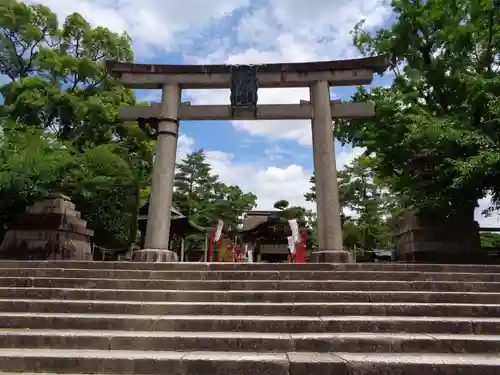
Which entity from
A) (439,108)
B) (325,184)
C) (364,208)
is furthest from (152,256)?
(364,208)

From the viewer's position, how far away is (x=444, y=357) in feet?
12.9

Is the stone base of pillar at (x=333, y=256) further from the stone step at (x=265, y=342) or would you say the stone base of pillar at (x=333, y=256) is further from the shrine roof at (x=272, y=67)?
the shrine roof at (x=272, y=67)

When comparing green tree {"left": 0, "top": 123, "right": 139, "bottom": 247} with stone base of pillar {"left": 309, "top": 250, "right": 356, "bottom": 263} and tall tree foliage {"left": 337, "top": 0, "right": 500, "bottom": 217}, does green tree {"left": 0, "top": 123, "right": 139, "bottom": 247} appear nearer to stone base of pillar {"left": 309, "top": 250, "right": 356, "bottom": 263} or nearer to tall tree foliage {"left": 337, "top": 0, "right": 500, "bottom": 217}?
stone base of pillar {"left": 309, "top": 250, "right": 356, "bottom": 263}

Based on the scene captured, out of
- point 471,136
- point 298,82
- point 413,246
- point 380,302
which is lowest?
point 380,302

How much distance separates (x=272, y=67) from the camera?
1043cm

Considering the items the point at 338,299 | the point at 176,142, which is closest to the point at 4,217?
the point at 176,142

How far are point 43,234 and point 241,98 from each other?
687 centimetres

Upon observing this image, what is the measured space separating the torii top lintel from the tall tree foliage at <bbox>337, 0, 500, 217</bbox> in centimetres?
196

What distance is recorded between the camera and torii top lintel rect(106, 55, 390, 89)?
403 inches

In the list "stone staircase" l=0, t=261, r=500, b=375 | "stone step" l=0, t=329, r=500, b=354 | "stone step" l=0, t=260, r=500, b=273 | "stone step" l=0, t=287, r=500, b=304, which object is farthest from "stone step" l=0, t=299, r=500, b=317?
"stone step" l=0, t=260, r=500, b=273

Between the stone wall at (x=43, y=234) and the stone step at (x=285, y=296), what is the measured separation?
567 cm

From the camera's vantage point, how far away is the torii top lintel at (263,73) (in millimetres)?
10234

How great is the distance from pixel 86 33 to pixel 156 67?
10.7m

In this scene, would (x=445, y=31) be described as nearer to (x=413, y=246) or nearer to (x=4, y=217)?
(x=413, y=246)
